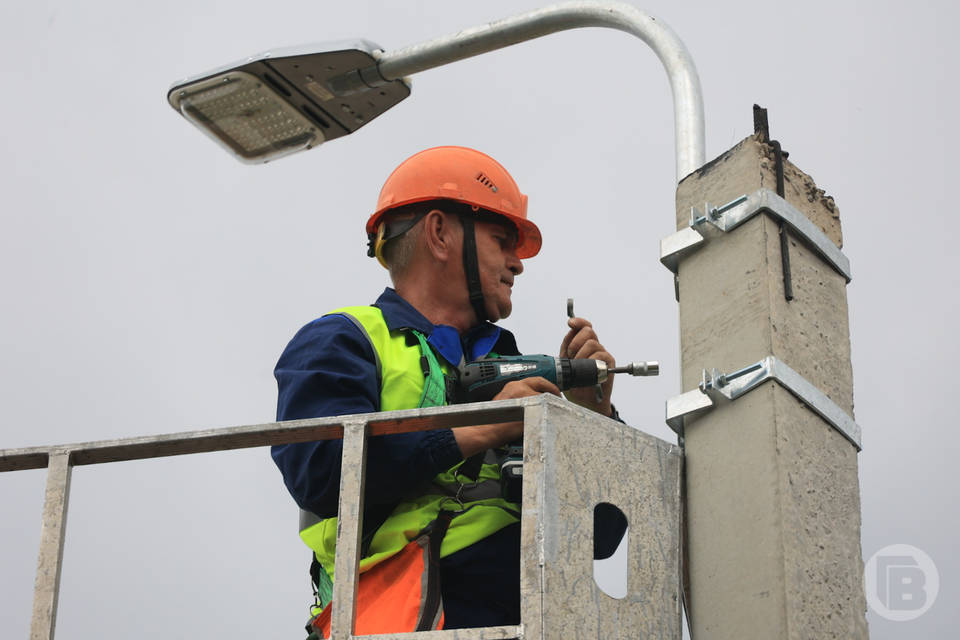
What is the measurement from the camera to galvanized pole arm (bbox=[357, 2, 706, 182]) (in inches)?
207

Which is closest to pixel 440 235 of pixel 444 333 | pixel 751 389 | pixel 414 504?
pixel 444 333

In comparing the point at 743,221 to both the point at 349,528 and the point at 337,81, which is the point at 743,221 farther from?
the point at 337,81

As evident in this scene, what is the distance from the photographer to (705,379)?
4.69 metres

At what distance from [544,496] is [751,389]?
2.52 ft

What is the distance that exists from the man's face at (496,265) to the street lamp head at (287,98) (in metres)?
0.73

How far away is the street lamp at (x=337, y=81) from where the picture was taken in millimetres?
5453

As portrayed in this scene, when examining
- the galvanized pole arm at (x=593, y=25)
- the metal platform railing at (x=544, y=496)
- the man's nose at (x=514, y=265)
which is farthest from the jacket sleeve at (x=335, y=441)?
the galvanized pole arm at (x=593, y=25)

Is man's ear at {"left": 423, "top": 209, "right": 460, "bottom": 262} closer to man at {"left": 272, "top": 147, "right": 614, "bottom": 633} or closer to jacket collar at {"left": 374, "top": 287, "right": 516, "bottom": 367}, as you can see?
man at {"left": 272, "top": 147, "right": 614, "bottom": 633}

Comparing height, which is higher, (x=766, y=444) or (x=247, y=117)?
(x=247, y=117)

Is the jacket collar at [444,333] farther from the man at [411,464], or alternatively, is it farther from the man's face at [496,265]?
the man's face at [496,265]

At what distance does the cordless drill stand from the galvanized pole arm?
2.56 feet

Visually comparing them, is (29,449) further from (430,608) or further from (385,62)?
(385,62)

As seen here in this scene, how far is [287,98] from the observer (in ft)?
21.0

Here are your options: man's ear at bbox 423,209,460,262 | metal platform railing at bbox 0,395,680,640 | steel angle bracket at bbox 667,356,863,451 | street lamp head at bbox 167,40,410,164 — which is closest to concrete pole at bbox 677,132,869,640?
steel angle bracket at bbox 667,356,863,451
